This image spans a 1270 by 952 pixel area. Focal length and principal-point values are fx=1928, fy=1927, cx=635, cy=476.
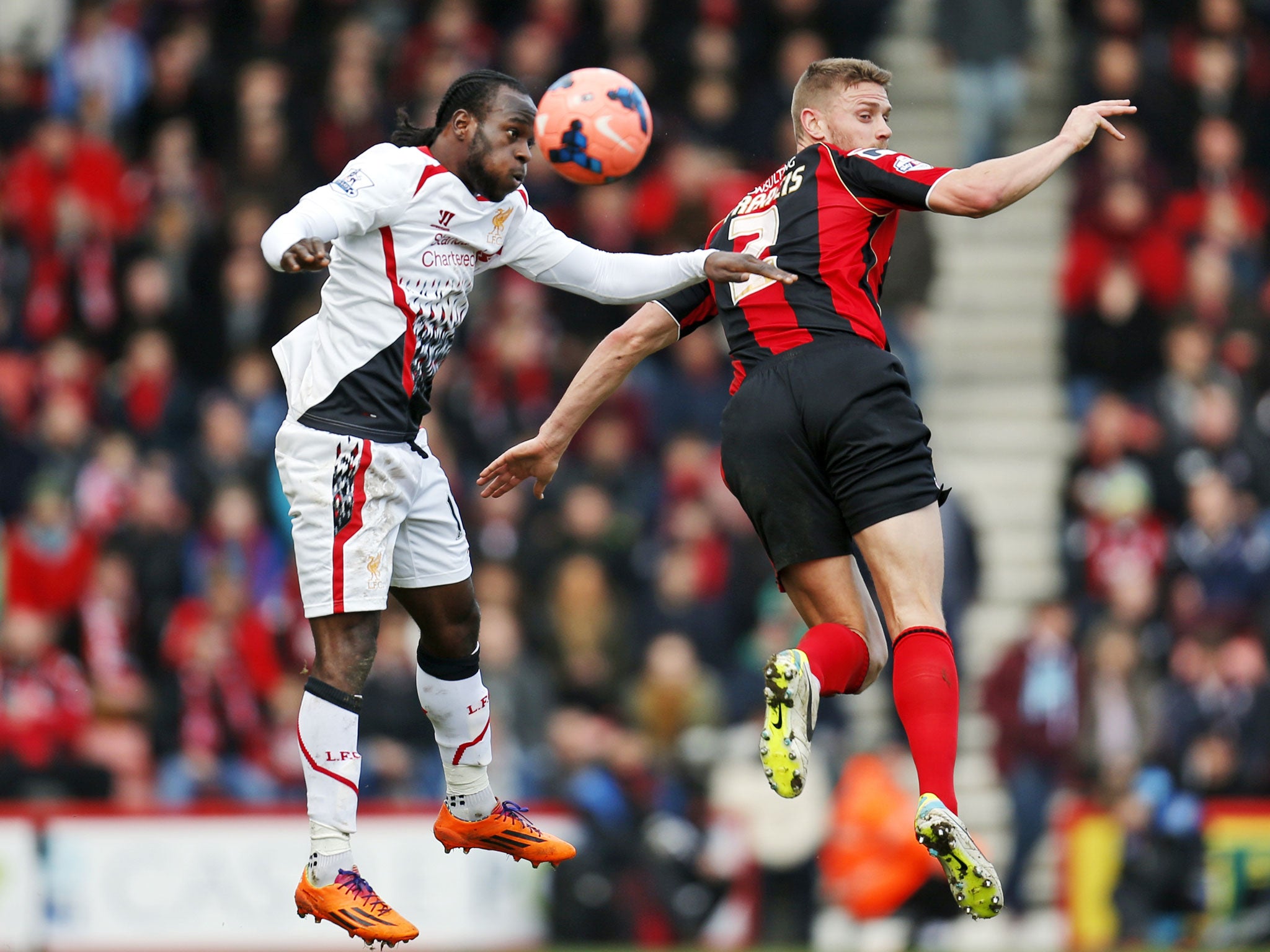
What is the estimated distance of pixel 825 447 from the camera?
6.75 m

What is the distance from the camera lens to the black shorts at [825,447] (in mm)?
6672

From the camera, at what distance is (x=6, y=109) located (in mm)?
16109

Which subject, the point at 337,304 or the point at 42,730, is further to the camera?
the point at 42,730

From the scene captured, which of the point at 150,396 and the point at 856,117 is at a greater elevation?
the point at 856,117

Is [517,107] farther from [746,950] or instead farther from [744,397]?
[746,950]

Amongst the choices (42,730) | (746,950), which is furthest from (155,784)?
(746,950)

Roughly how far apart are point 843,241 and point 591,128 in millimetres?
1023

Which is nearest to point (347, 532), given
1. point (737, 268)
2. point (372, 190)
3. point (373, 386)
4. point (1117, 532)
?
point (373, 386)

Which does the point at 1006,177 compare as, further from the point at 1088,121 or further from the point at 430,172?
the point at 430,172

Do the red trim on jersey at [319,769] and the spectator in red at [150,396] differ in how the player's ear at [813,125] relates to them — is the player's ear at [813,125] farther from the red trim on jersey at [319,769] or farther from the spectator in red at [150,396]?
the spectator in red at [150,396]

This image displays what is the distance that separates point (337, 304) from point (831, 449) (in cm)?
186

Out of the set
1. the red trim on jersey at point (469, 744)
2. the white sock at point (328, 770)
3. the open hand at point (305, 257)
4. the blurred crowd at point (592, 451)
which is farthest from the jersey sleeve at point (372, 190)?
the blurred crowd at point (592, 451)

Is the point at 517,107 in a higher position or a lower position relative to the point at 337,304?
higher

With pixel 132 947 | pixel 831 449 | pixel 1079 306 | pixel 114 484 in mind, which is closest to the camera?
pixel 831 449
